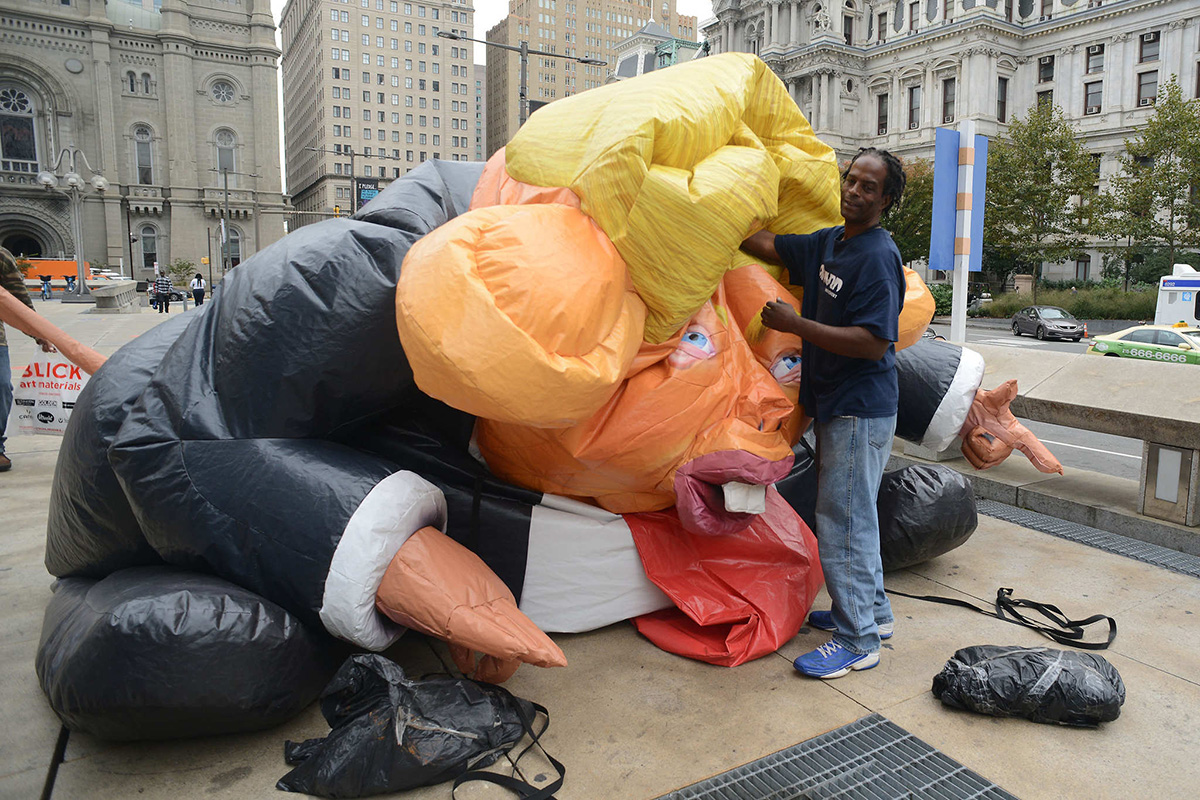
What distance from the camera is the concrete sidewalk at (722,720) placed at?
2160 mm

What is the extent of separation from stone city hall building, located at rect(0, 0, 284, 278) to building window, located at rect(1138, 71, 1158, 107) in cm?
5463

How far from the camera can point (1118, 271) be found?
3534cm

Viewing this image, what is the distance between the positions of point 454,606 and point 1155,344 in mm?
15637

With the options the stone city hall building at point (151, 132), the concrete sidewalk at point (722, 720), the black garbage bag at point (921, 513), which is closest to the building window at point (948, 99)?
the stone city hall building at point (151, 132)

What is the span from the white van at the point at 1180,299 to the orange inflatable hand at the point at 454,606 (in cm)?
2038

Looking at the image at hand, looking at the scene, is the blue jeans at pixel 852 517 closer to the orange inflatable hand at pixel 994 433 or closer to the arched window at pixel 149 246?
the orange inflatable hand at pixel 994 433

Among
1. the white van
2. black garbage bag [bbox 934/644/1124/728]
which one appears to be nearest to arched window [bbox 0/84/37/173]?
the white van

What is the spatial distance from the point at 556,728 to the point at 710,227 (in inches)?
64.2

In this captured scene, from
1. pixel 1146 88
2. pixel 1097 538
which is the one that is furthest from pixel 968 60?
pixel 1097 538

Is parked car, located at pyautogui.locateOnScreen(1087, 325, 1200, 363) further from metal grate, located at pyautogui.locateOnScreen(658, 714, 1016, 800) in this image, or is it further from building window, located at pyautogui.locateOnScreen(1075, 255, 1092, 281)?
building window, located at pyautogui.locateOnScreen(1075, 255, 1092, 281)

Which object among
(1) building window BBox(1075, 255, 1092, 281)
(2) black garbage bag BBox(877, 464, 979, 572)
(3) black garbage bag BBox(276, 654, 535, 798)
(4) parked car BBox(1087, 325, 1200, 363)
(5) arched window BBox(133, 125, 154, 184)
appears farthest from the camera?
(5) arched window BBox(133, 125, 154, 184)

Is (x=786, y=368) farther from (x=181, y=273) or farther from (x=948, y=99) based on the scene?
(x=181, y=273)

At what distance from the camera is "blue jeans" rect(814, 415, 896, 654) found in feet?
8.84

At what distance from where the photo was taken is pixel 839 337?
2506 millimetres
